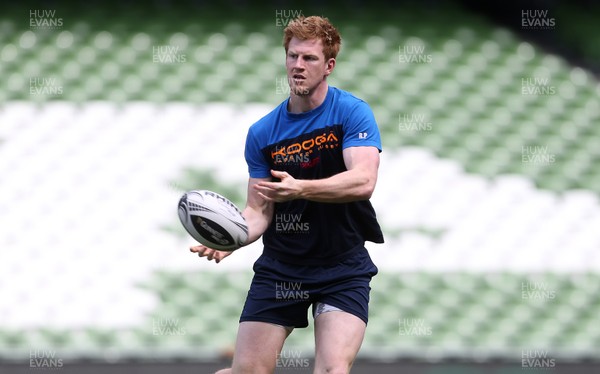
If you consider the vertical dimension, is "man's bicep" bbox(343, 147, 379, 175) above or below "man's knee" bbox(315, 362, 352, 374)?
above

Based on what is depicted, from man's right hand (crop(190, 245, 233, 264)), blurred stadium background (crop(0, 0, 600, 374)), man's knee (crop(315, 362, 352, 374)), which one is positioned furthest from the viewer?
blurred stadium background (crop(0, 0, 600, 374))

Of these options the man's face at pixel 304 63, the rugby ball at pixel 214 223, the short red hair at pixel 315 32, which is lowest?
the rugby ball at pixel 214 223

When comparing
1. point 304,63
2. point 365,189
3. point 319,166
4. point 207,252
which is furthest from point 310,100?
point 207,252

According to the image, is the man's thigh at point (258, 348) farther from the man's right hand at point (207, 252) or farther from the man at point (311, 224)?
the man's right hand at point (207, 252)

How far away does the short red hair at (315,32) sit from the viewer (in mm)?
4641

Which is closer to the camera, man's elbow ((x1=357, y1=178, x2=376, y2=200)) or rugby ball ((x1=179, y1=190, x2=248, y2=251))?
man's elbow ((x1=357, y1=178, x2=376, y2=200))

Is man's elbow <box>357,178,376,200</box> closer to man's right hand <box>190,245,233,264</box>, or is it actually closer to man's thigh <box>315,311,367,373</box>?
man's thigh <box>315,311,367,373</box>

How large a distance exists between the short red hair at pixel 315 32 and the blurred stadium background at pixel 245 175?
12.0ft

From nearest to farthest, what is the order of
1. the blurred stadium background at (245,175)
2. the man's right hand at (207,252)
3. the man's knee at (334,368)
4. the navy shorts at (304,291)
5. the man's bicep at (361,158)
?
1. the man's knee at (334,368)
2. the man's bicep at (361,158)
3. the navy shorts at (304,291)
4. the man's right hand at (207,252)
5. the blurred stadium background at (245,175)

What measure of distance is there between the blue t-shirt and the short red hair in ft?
0.83

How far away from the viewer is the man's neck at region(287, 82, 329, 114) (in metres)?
4.79

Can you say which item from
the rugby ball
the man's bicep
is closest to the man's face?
the man's bicep

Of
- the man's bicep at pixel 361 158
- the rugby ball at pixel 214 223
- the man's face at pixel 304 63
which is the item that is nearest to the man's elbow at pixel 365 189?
the man's bicep at pixel 361 158

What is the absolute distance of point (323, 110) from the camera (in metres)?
4.79
